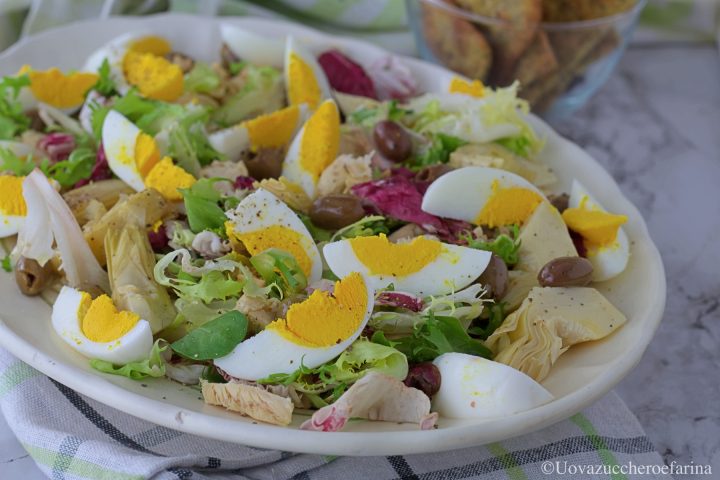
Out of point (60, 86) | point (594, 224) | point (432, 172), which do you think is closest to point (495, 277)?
point (594, 224)

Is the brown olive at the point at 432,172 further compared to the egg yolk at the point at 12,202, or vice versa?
the brown olive at the point at 432,172


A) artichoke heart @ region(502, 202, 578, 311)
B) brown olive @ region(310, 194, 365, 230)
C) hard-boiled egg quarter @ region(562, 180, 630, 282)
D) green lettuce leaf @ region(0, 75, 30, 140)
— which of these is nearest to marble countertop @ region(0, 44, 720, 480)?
hard-boiled egg quarter @ region(562, 180, 630, 282)

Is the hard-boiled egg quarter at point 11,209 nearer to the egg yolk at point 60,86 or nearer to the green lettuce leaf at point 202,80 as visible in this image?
the egg yolk at point 60,86

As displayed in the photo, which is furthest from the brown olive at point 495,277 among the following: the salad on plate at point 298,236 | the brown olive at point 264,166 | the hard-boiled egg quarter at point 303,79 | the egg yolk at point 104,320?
the hard-boiled egg quarter at point 303,79

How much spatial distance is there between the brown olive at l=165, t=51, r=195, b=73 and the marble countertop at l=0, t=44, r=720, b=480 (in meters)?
1.81

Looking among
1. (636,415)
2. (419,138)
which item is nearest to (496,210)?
(419,138)

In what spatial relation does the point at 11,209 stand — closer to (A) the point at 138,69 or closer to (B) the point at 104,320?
(B) the point at 104,320

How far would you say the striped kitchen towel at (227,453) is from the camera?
101 inches

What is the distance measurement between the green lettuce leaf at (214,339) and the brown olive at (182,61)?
1758 millimetres

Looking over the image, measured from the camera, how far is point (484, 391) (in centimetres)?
248

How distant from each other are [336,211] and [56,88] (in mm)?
1453

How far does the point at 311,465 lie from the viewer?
265 cm

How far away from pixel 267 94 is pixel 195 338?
1.57m

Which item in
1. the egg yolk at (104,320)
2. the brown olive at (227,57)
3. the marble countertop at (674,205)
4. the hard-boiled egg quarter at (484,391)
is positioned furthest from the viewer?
the brown olive at (227,57)
